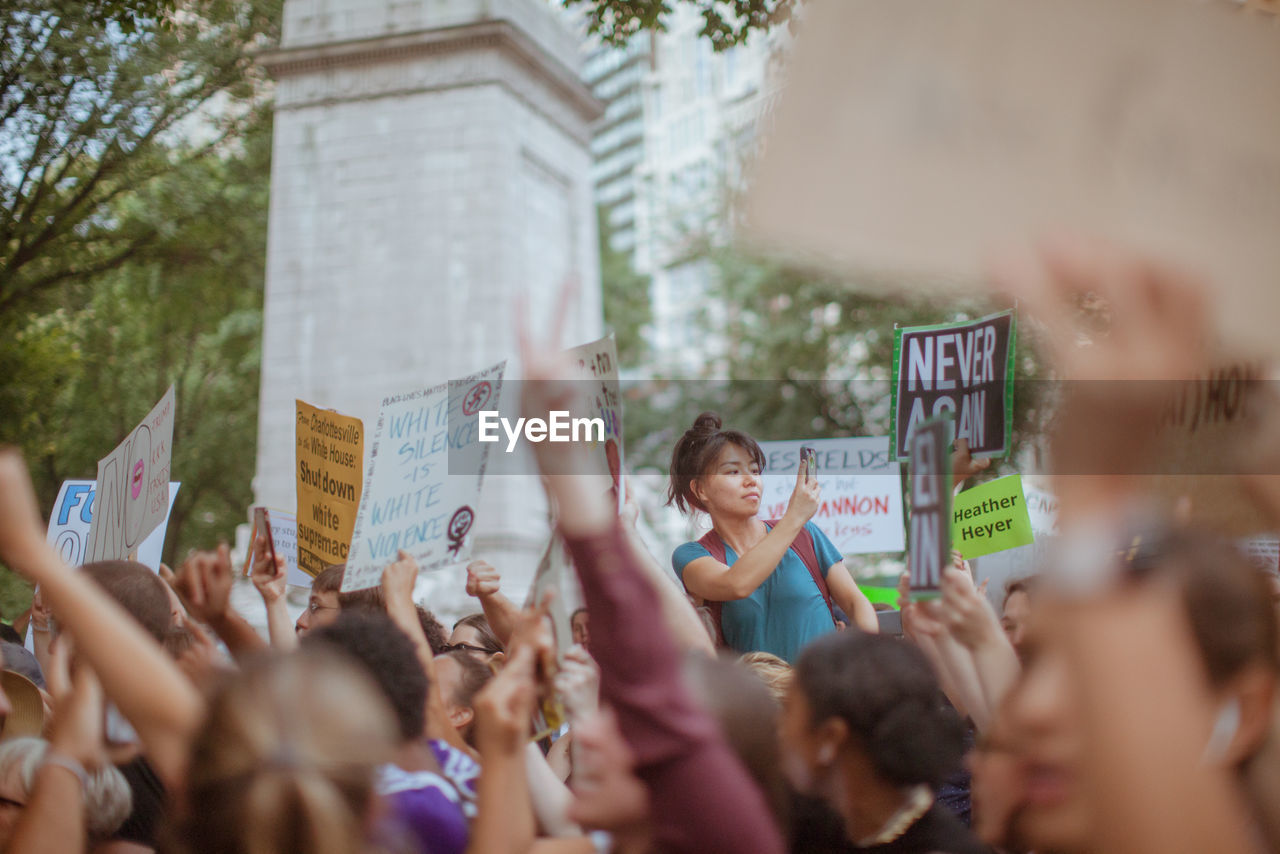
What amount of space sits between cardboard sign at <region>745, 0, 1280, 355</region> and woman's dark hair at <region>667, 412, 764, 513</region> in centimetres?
233

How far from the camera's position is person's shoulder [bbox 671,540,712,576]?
12.7ft

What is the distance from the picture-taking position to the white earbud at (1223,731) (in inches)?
57.1

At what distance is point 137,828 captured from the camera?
2877 mm

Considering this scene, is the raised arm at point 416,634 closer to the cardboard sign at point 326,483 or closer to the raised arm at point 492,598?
the raised arm at point 492,598

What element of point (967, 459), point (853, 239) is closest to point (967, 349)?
point (967, 459)

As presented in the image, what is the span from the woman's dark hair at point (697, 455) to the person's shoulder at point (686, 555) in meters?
0.22

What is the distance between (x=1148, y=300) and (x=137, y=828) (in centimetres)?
260

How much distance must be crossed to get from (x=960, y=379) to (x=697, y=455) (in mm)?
1079

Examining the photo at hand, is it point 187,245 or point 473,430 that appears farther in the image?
point 187,245

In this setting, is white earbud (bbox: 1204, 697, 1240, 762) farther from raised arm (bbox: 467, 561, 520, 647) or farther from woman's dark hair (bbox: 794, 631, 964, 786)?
raised arm (bbox: 467, 561, 520, 647)

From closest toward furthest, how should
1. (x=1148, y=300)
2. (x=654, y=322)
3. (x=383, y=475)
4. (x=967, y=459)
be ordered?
1. (x=1148, y=300)
2. (x=967, y=459)
3. (x=383, y=475)
4. (x=654, y=322)

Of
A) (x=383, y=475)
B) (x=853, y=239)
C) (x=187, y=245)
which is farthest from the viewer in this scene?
(x=187, y=245)

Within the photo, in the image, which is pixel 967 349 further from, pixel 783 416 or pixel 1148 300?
pixel 783 416

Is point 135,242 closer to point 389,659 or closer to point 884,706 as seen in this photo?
point 389,659
